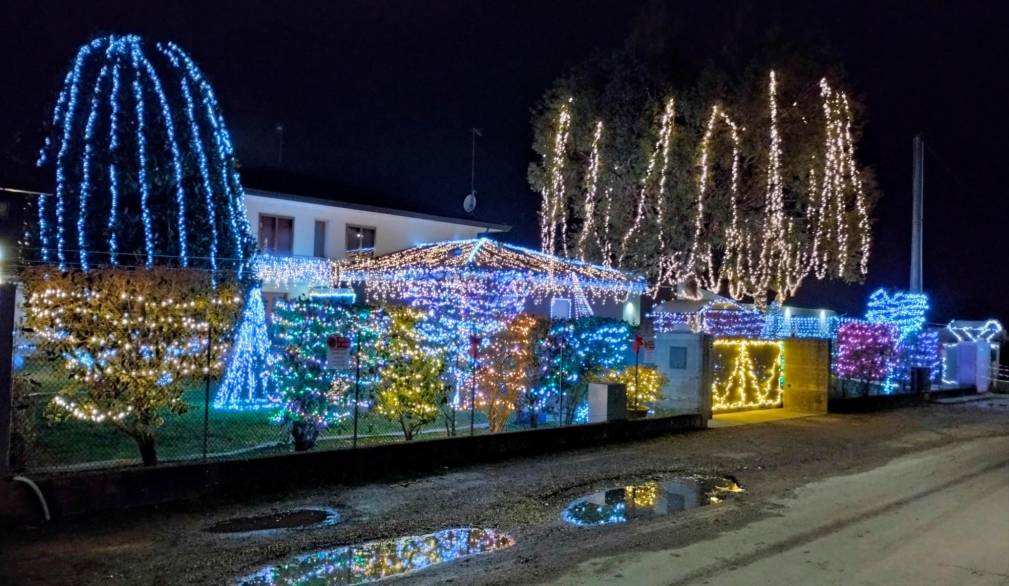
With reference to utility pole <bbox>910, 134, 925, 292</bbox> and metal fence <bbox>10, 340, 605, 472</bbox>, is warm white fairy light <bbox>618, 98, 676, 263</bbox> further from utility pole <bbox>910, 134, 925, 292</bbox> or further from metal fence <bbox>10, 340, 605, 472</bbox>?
metal fence <bbox>10, 340, 605, 472</bbox>

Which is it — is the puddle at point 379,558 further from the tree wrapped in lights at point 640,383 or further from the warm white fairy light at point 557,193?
the warm white fairy light at point 557,193

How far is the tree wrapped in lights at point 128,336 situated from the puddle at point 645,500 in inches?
174

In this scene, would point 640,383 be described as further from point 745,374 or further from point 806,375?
point 806,375

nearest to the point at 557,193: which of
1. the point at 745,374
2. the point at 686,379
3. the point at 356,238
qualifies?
the point at 356,238

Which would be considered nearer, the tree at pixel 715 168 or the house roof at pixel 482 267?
the house roof at pixel 482 267

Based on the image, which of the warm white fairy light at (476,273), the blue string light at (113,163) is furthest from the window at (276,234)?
the blue string light at (113,163)

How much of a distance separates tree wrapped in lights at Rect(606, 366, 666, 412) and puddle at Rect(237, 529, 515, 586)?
7137 mm

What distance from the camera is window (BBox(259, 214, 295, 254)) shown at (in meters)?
27.5

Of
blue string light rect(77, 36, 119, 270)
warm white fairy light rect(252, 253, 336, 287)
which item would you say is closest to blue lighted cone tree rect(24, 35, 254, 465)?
blue string light rect(77, 36, 119, 270)

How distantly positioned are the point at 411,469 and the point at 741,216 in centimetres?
1566

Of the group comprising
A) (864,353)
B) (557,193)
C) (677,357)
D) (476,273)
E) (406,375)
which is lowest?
(406,375)

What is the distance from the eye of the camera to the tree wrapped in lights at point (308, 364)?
11.0m

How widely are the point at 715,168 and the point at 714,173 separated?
6.0 inches

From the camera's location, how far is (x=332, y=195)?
29438 millimetres
